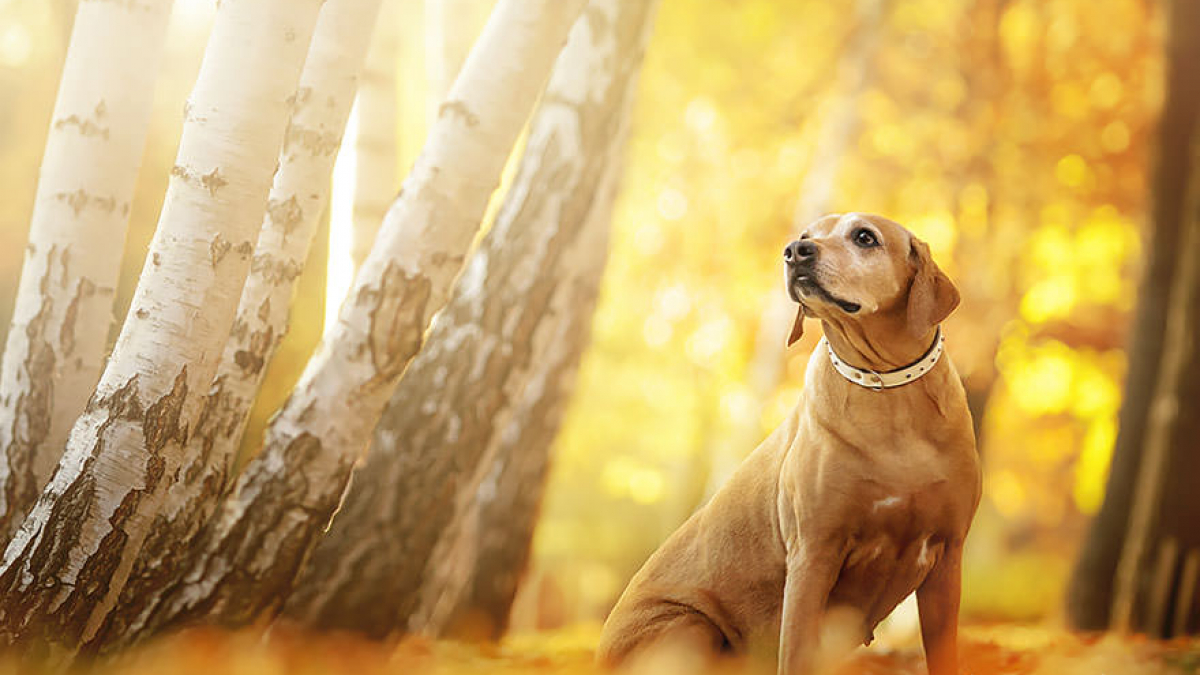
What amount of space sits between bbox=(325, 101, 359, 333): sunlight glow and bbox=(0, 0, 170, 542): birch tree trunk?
4.59ft

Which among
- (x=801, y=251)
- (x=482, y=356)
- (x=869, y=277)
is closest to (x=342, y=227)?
(x=482, y=356)

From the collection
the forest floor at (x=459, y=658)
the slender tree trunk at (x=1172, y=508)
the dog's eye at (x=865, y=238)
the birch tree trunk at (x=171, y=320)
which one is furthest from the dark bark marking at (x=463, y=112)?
the slender tree trunk at (x=1172, y=508)

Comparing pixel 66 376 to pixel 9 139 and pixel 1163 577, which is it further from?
pixel 1163 577

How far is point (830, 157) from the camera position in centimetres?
894

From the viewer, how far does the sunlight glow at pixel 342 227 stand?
509 cm

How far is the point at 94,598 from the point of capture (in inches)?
123

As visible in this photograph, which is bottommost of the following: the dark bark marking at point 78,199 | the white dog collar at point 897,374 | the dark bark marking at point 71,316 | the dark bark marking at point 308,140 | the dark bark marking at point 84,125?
the dark bark marking at point 71,316

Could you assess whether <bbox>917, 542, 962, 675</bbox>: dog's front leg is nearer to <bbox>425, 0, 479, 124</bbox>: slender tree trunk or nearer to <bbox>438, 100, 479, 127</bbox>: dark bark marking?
<bbox>438, 100, 479, 127</bbox>: dark bark marking

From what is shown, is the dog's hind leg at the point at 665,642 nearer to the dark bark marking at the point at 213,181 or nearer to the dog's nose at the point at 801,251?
the dog's nose at the point at 801,251

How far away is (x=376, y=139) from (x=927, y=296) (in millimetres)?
3304

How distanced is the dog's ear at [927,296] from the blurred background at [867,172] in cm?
367

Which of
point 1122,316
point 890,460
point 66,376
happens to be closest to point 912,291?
point 890,460

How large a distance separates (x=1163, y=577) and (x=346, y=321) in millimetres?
5145

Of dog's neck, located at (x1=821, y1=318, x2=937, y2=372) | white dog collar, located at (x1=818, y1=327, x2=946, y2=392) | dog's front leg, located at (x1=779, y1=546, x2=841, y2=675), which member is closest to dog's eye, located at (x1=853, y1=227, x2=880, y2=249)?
dog's neck, located at (x1=821, y1=318, x2=937, y2=372)
